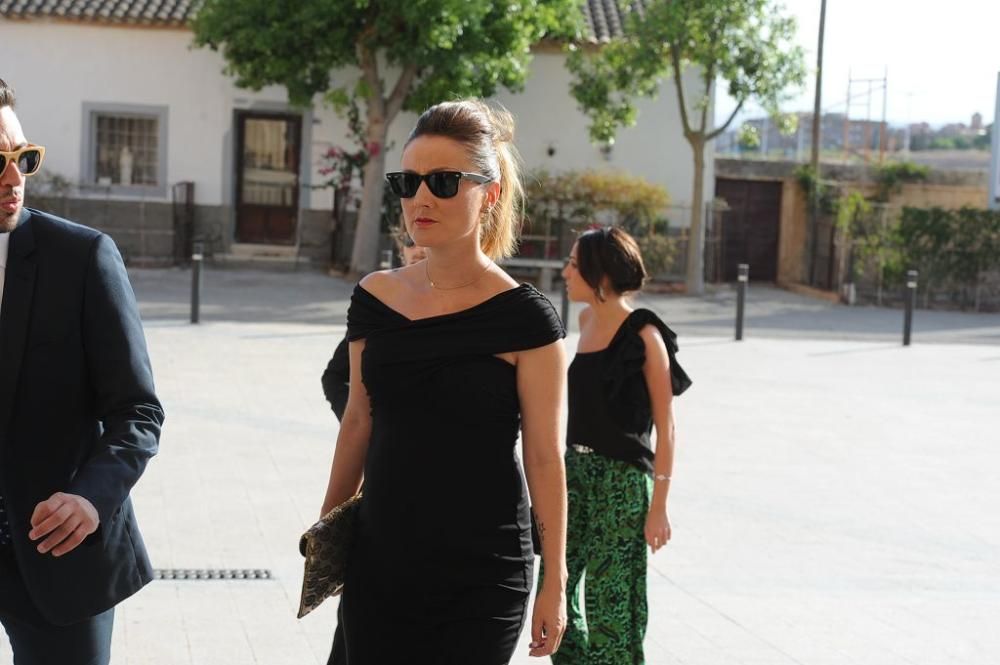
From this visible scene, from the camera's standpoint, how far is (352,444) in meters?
3.39

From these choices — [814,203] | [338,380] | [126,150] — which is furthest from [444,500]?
[814,203]

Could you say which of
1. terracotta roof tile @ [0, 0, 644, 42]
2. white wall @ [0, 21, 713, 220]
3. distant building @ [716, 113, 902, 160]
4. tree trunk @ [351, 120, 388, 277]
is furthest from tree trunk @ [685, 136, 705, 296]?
tree trunk @ [351, 120, 388, 277]

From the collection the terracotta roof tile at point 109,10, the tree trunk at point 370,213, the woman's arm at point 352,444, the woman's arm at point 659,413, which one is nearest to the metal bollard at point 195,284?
the tree trunk at point 370,213

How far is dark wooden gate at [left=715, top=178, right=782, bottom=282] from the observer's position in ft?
90.4

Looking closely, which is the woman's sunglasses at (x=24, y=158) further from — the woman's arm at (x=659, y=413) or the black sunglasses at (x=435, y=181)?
the woman's arm at (x=659, y=413)

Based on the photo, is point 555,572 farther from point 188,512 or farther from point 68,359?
point 188,512

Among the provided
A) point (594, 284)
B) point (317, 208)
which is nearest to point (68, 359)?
point (594, 284)

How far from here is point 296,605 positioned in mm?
5973

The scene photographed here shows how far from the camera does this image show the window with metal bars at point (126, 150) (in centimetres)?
2548

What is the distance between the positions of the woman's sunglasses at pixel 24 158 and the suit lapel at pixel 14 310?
147 mm

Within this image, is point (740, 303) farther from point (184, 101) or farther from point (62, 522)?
point (62, 522)

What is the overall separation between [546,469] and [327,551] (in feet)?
1.68

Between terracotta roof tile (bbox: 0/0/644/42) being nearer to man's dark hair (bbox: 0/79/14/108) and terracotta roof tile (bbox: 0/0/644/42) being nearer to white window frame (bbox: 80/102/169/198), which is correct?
white window frame (bbox: 80/102/169/198)

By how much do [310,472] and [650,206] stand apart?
652 inches
